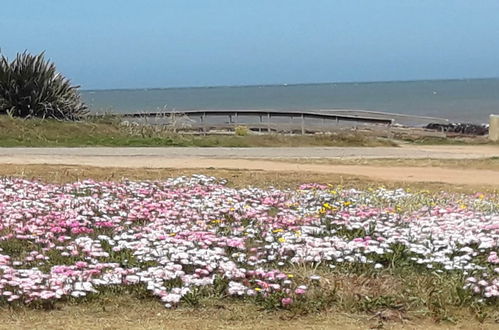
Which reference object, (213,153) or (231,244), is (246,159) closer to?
(213,153)

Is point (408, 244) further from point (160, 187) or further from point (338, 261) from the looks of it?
point (160, 187)

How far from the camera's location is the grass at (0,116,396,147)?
21922mm

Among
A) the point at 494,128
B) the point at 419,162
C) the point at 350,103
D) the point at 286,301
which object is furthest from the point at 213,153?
the point at 350,103

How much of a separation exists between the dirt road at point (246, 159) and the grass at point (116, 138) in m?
1.51

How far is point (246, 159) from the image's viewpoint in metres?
18.7

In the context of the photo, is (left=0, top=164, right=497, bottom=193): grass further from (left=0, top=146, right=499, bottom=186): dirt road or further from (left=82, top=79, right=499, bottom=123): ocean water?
(left=82, top=79, right=499, bottom=123): ocean water

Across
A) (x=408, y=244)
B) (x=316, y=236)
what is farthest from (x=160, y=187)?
(x=408, y=244)

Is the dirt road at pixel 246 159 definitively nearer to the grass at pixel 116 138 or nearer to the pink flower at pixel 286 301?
the grass at pixel 116 138

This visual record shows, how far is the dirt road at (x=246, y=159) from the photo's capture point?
15.5m

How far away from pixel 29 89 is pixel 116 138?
431 centimetres

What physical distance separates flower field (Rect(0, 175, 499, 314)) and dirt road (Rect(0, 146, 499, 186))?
4.70 meters

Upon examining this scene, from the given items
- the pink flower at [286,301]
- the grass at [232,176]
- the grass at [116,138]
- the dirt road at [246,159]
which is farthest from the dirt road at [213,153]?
the pink flower at [286,301]

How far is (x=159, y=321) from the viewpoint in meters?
5.64

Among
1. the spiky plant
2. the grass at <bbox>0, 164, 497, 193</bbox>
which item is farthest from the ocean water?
the grass at <bbox>0, 164, 497, 193</bbox>
